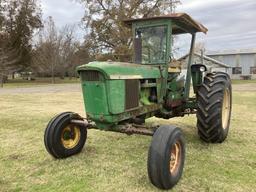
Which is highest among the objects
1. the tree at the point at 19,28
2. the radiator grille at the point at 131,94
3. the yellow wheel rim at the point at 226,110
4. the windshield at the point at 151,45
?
the tree at the point at 19,28

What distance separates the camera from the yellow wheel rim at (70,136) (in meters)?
5.67

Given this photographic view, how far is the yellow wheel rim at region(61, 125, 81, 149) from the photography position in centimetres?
567

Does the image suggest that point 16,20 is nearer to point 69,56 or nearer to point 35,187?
point 69,56

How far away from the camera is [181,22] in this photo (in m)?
6.21

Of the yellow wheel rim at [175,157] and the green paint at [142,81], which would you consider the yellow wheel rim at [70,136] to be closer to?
the green paint at [142,81]

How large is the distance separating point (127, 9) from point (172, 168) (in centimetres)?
3166

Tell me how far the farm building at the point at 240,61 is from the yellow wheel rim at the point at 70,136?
5132 cm

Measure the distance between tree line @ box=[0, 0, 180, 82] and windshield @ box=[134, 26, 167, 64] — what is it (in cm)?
2513

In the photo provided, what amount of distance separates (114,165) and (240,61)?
54.8 metres

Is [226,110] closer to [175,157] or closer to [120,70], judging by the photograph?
[175,157]

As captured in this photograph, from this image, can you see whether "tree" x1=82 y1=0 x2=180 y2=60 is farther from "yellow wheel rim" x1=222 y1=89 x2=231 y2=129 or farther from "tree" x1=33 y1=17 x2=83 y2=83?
"yellow wheel rim" x1=222 y1=89 x2=231 y2=129

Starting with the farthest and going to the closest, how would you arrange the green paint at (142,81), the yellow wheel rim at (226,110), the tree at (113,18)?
1. the tree at (113,18)
2. the yellow wheel rim at (226,110)
3. the green paint at (142,81)

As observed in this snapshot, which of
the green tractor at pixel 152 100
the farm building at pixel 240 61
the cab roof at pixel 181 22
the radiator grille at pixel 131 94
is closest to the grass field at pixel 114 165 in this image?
the green tractor at pixel 152 100

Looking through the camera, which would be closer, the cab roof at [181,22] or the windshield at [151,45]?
the cab roof at [181,22]
